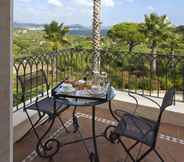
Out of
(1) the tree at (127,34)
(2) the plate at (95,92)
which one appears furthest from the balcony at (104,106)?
(1) the tree at (127,34)

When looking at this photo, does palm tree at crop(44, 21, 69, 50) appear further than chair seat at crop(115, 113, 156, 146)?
Yes

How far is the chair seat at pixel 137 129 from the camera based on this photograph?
87.1 inches

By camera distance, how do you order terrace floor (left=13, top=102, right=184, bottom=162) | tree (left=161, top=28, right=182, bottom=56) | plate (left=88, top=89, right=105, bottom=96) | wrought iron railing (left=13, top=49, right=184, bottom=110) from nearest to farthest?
plate (left=88, top=89, right=105, bottom=96), terrace floor (left=13, top=102, right=184, bottom=162), wrought iron railing (left=13, top=49, right=184, bottom=110), tree (left=161, top=28, right=182, bottom=56)

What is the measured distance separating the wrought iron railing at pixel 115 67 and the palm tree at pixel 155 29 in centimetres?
1684

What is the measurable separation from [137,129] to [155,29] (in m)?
19.8

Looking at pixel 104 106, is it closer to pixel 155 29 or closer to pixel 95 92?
pixel 95 92

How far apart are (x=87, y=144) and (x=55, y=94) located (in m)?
0.74

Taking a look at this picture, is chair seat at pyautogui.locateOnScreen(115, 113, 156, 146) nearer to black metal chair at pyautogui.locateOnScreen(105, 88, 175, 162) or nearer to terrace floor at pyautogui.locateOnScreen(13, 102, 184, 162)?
black metal chair at pyautogui.locateOnScreen(105, 88, 175, 162)

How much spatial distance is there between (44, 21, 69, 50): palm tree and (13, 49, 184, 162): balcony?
17245mm

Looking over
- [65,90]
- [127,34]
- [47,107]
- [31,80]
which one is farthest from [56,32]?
[65,90]

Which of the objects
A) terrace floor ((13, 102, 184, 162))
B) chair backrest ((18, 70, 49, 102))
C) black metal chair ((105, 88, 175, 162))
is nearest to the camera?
black metal chair ((105, 88, 175, 162))

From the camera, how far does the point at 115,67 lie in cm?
486

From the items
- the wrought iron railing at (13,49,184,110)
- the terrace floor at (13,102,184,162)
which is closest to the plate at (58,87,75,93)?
the terrace floor at (13,102,184,162)

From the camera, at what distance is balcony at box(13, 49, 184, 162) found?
108 inches
